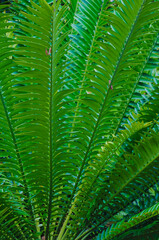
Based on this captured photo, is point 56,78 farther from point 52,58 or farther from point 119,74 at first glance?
point 119,74

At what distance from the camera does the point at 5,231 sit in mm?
933

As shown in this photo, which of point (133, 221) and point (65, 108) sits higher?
point (65, 108)

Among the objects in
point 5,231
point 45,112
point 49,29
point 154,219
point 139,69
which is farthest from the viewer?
point 139,69

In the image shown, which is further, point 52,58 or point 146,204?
point 146,204

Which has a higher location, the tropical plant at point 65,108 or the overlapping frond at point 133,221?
the tropical plant at point 65,108

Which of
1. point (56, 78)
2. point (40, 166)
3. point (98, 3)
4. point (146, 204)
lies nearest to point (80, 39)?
point (98, 3)

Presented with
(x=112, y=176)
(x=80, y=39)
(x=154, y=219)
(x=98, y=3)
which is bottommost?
(x=154, y=219)

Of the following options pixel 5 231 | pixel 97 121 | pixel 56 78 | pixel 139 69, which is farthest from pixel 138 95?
pixel 5 231

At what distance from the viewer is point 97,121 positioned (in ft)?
3.28

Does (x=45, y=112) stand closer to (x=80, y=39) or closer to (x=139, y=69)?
(x=80, y=39)

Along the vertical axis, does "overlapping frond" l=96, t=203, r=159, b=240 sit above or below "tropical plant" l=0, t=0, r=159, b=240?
below

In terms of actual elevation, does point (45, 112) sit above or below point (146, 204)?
above

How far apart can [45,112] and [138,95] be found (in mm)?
619

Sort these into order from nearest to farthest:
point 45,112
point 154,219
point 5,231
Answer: point 45,112
point 5,231
point 154,219
